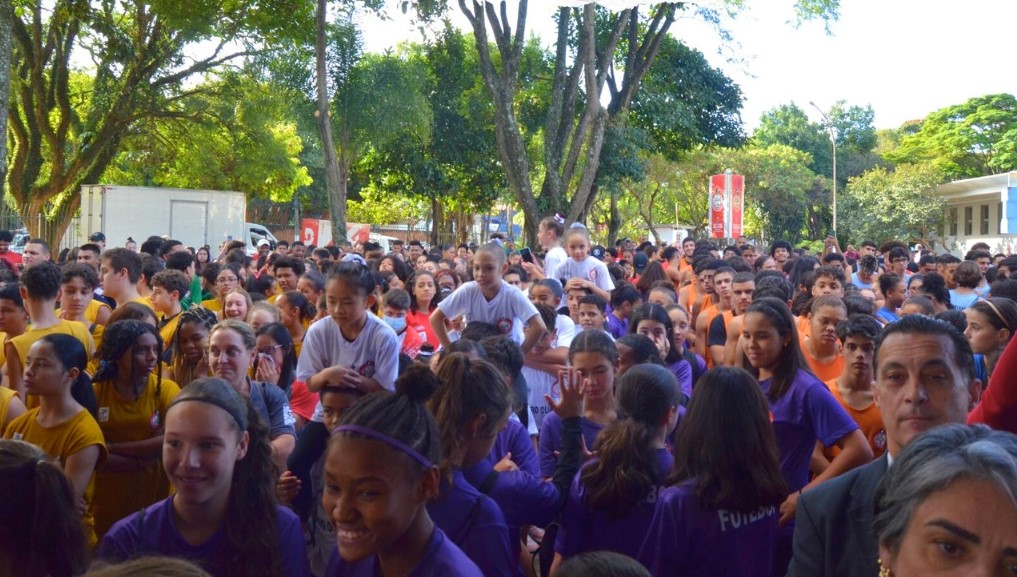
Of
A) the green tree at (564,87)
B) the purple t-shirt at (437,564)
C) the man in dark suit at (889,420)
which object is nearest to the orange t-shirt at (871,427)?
the man in dark suit at (889,420)

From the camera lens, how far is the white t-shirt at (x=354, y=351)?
548cm

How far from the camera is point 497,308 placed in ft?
23.3

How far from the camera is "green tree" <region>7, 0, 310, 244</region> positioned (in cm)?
2486

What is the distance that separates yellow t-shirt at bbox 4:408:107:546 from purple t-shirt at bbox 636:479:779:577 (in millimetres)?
2511

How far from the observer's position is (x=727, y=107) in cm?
2888

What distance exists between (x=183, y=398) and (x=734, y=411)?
1.99m

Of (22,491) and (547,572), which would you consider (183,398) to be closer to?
(22,491)

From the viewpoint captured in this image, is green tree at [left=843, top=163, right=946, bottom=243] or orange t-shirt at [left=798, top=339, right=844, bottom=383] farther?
green tree at [left=843, top=163, right=946, bottom=243]

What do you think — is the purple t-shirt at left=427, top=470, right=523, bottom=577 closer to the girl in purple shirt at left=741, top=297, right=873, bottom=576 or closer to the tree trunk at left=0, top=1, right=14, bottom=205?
the girl in purple shirt at left=741, top=297, right=873, bottom=576

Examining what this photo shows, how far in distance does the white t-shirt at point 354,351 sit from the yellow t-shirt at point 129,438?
0.74 metres

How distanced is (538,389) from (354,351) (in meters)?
1.65

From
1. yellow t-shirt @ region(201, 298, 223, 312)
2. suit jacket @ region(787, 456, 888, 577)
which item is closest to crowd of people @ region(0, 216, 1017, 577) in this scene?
suit jacket @ region(787, 456, 888, 577)

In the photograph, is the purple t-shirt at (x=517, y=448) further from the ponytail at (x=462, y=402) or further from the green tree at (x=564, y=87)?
the green tree at (x=564, y=87)

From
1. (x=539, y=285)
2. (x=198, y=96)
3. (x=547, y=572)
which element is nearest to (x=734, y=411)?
(x=547, y=572)
